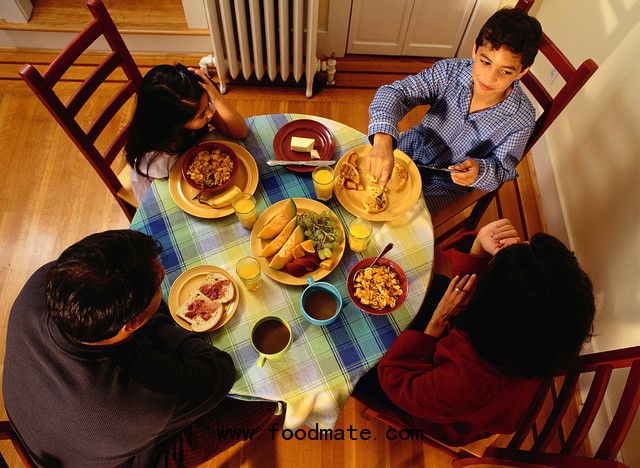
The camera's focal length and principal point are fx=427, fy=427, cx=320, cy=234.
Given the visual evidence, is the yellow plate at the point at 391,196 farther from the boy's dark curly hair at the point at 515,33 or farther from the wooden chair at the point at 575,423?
the wooden chair at the point at 575,423

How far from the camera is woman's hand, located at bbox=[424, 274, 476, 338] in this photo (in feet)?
4.42

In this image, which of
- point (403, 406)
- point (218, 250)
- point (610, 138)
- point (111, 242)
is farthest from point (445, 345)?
point (610, 138)

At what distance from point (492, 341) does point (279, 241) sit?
69cm

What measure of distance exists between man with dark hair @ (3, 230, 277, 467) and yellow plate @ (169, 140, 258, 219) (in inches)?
13.4

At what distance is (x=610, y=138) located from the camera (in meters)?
2.01

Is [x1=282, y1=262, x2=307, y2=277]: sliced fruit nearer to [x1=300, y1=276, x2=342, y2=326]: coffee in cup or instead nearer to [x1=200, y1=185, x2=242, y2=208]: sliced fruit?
[x1=300, y1=276, x2=342, y2=326]: coffee in cup

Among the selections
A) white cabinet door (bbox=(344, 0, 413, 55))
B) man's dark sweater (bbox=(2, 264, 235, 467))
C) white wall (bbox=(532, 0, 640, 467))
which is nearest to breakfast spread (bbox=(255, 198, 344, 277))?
man's dark sweater (bbox=(2, 264, 235, 467))

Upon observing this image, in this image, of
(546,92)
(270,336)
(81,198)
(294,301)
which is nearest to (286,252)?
(294,301)

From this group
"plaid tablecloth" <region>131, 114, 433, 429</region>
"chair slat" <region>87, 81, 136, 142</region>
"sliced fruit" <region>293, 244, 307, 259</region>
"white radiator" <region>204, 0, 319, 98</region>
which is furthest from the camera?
"white radiator" <region>204, 0, 319, 98</region>

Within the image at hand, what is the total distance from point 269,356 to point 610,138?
1881mm

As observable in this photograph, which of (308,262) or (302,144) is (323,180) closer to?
(302,144)

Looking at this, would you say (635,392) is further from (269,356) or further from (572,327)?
(269,356)

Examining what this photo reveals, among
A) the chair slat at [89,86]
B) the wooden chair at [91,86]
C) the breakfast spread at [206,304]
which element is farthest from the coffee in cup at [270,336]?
the chair slat at [89,86]

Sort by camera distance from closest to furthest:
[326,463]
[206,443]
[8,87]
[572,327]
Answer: [572,327]
[206,443]
[326,463]
[8,87]
